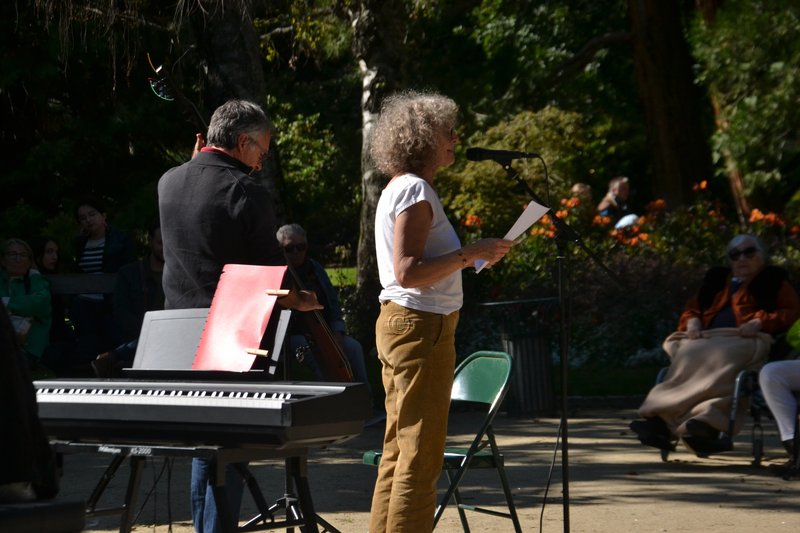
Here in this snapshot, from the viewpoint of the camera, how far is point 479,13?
78.4 ft

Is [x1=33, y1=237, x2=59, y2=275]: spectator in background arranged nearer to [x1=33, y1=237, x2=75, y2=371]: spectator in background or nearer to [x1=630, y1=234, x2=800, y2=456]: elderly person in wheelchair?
[x1=33, y1=237, x2=75, y2=371]: spectator in background

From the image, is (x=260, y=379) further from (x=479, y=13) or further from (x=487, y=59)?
(x=487, y=59)

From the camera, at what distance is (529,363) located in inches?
472

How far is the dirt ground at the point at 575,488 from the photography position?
23.1 ft

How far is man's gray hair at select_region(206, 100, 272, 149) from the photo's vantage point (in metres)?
5.40

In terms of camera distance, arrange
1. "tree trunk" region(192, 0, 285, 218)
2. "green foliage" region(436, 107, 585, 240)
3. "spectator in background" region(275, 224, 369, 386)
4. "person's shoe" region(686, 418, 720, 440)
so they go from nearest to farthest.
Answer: "person's shoe" region(686, 418, 720, 440) < "spectator in background" region(275, 224, 369, 386) < "tree trunk" region(192, 0, 285, 218) < "green foliage" region(436, 107, 585, 240)

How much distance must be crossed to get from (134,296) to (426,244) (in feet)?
17.8

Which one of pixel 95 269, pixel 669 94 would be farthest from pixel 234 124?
pixel 669 94

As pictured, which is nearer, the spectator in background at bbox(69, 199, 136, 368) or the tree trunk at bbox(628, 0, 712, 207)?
the spectator in background at bbox(69, 199, 136, 368)

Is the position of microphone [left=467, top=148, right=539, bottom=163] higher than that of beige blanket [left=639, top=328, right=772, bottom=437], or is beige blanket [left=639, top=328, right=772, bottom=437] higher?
microphone [left=467, top=148, right=539, bottom=163]

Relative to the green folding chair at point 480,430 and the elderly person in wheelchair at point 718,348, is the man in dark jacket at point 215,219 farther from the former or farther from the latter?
the elderly person in wheelchair at point 718,348

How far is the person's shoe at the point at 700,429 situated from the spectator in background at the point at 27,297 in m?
5.22

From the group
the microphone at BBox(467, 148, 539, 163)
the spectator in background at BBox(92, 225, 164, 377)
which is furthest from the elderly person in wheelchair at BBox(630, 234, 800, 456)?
the microphone at BBox(467, 148, 539, 163)

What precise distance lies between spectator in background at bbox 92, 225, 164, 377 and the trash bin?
10.4 ft
